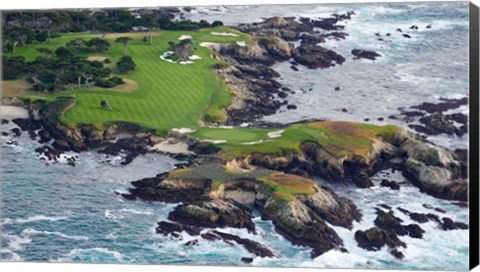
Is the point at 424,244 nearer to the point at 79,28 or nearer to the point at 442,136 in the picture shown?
the point at 442,136

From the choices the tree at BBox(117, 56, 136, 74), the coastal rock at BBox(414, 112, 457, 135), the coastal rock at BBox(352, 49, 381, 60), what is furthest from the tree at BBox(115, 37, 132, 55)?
the coastal rock at BBox(414, 112, 457, 135)

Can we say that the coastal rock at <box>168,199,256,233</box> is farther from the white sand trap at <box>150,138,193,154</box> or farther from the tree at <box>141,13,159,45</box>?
the tree at <box>141,13,159,45</box>

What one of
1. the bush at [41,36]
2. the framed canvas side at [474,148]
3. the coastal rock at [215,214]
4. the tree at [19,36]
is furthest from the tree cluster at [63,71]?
the framed canvas side at [474,148]

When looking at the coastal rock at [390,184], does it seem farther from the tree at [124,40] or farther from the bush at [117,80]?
the tree at [124,40]

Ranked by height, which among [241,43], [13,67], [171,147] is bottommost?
[171,147]

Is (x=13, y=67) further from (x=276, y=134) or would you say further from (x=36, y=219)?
(x=276, y=134)

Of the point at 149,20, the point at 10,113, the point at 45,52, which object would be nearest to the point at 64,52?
the point at 45,52
